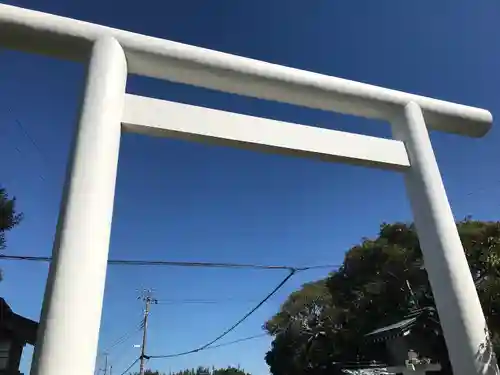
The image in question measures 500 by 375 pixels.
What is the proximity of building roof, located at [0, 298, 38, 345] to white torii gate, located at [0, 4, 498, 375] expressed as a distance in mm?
4167

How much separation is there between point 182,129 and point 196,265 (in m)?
5.48

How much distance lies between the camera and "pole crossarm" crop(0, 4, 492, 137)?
6.36 ft

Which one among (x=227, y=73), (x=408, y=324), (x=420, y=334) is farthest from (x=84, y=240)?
(x=420, y=334)

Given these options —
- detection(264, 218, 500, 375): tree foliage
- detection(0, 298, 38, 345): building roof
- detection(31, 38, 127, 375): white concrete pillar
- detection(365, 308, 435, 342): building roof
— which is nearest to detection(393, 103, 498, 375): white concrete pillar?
detection(31, 38, 127, 375): white concrete pillar

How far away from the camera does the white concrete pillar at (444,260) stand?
1807 mm

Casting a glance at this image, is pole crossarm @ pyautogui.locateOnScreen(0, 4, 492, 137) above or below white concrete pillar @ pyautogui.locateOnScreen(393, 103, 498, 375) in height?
above

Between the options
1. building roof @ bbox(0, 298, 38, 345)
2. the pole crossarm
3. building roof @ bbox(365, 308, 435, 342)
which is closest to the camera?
the pole crossarm

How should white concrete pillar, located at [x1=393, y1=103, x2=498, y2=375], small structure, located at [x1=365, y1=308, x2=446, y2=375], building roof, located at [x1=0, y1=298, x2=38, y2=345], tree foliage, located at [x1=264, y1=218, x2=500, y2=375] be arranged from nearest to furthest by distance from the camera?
white concrete pillar, located at [x1=393, y1=103, x2=498, y2=375] < building roof, located at [x1=0, y1=298, x2=38, y2=345] < small structure, located at [x1=365, y1=308, x2=446, y2=375] < tree foliage, located at [x1=264, y1=218, x2=500, y2=375]

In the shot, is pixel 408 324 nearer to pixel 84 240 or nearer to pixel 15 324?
pixel 15 324

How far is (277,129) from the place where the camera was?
6.98ft

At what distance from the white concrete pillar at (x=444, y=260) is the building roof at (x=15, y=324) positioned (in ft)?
16.0

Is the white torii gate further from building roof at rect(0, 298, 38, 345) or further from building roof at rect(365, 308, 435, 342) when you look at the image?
building roof at rect(365, 308, 435, 342)

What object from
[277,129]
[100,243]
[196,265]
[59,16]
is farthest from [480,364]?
[196,265]

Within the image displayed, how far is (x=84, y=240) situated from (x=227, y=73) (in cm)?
118
